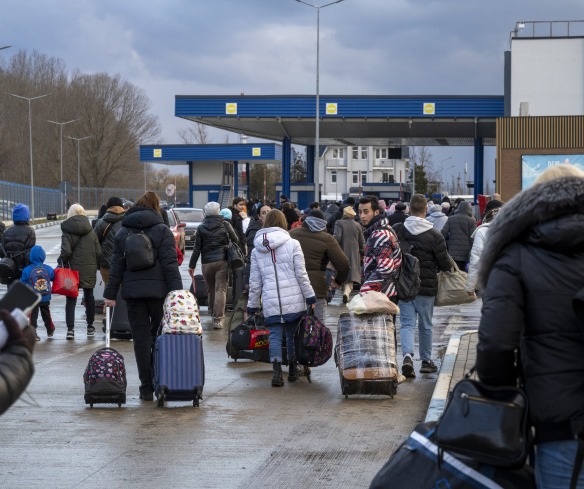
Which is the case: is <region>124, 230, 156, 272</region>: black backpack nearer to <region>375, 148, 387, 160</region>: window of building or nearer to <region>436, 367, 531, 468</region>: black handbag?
<region>436, 367, 531, 468</region>: black handbag

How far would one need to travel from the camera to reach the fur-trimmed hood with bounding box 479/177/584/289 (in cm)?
397

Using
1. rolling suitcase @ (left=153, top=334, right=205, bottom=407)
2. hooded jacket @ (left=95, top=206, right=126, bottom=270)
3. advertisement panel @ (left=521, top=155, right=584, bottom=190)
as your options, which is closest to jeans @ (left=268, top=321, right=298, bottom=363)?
rolling suitcase @ (left=153, top=334, right=205, bottom=407)

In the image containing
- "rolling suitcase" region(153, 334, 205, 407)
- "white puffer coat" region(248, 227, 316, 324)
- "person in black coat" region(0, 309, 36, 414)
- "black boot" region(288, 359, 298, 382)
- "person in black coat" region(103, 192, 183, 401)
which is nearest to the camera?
"person in black coat" region(0, 309, 36, 414)

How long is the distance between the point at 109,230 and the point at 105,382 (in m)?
5.81

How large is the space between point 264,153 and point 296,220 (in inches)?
2129

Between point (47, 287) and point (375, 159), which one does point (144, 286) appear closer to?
point (47, 287)

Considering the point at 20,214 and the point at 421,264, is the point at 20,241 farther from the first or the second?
the point at 421,264

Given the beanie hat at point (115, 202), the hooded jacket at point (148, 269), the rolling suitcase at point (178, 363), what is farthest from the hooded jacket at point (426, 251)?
the beanie hat at point (115, 202)

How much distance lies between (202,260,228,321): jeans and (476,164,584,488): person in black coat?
39.2 ft

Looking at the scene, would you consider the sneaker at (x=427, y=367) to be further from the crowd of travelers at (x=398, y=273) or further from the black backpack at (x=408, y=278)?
the black backpack at (x=408, y=278)

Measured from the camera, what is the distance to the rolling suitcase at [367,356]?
399 inches

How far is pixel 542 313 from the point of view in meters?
3.96

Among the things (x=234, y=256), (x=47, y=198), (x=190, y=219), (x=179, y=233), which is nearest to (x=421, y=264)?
(x=234, y=256)

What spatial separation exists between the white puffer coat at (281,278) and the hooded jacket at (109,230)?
4677 mm
